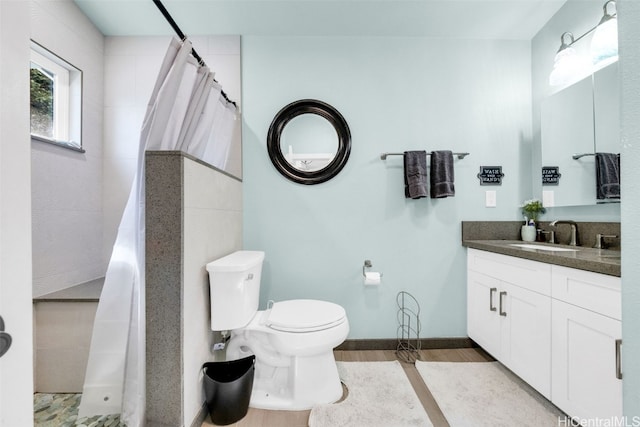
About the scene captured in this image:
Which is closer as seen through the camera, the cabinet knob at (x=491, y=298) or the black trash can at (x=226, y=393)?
the black trash can at (x=226, y=393)

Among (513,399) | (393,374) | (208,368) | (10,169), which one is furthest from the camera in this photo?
(393,374)

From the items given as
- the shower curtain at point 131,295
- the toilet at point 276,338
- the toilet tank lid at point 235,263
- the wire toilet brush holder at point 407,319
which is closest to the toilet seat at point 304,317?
the toilet at point 276,338

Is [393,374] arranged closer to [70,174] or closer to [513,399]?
[513,399]

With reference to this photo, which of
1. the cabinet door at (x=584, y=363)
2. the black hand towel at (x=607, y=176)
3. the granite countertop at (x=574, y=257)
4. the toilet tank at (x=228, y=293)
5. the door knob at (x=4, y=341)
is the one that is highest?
the black hand towel at (x=607, y=176)

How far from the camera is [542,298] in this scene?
4.83 feet

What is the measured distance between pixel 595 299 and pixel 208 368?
1848 mm

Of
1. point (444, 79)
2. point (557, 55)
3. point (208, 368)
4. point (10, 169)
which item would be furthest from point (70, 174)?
point (557, 55)

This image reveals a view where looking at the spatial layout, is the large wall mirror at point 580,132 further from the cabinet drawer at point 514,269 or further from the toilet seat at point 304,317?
the toilet seat at point 304,317

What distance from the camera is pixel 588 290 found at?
1.22 meters

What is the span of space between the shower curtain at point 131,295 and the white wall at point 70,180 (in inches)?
30.6

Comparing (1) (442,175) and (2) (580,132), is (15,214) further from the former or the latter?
(2) (580,132)

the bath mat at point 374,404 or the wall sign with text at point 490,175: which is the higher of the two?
the wall sign with text at point 490,175

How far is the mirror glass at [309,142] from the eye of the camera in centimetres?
218

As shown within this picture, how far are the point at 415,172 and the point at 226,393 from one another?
1.83 metres
